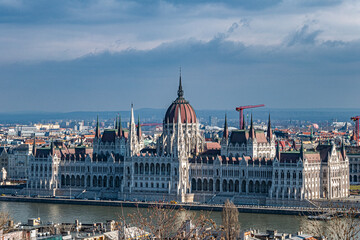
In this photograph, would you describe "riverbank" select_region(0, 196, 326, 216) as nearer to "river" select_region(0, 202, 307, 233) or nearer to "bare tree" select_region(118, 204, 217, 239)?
"river" select_region(0, 202, 307, 233)

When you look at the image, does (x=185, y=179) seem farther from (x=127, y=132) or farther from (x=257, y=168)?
(x=127, y=132)

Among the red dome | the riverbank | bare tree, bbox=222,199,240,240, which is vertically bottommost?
the riverbank

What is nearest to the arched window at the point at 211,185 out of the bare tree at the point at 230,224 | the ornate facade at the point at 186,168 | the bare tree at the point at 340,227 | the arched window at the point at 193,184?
the ornate facade at the point at 186,168

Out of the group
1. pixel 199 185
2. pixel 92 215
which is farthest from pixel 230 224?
pixel 199 185

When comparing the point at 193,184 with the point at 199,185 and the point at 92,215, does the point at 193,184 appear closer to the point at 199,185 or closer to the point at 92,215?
the point at 199,185

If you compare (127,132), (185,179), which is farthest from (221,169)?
(127,132)

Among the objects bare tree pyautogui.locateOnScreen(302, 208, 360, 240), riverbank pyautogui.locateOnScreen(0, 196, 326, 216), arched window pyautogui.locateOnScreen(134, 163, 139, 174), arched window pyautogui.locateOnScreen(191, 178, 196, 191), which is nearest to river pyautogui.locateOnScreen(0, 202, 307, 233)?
riverbank pyautogui.locateOnScreen(0, 196, 326, 216)

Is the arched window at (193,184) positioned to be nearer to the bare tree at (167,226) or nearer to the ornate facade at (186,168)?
the ornate facade at (186,168)

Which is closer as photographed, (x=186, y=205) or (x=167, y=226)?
(x=167, y=226)

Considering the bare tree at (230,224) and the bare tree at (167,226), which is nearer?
the bare tree at (167,226)
